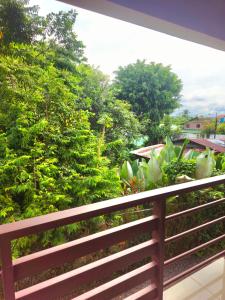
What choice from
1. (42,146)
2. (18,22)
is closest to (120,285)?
(42,146)

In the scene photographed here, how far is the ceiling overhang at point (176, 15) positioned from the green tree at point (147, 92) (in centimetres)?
178

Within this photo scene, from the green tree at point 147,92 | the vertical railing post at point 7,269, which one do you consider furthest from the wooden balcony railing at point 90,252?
the green tree at point 147,92

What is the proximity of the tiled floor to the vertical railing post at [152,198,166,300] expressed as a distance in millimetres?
380

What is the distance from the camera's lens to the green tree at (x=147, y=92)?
3684mm

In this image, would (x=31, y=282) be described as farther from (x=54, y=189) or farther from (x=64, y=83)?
(x=64, y=83)

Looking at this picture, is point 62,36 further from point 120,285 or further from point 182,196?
point 120,285

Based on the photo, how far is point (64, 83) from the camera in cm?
260

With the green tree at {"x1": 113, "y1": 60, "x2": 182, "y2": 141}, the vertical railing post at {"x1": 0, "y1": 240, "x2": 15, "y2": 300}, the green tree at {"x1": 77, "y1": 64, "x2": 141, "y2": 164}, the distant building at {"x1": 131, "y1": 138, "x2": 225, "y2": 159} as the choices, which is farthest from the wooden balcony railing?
the green tree at {"x1": 113, "y1": 60, "x2": 182, "y2": 141}

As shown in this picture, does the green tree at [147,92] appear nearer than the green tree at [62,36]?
No

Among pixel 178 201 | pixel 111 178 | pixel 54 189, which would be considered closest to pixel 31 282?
pixel 54 189

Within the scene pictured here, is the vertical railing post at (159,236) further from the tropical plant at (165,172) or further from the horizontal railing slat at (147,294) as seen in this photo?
the tropical plant at (165,172)

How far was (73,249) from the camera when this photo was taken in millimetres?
909

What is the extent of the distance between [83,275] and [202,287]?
1.10 meters

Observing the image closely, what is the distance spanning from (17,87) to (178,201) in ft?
6.95
